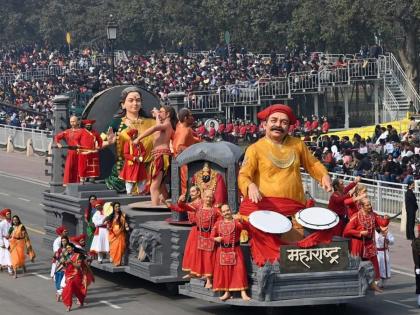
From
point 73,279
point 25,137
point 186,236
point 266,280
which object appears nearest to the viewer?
point 266,280

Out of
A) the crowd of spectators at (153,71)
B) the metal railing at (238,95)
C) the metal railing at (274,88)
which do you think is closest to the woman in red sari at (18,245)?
the crowd of spectators at (153,71)

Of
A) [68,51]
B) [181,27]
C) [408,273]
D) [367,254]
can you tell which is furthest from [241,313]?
[68,51]

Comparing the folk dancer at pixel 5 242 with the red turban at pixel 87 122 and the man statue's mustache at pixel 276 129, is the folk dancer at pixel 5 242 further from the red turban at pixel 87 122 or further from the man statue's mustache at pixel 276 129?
the man statue's mustache at pixel 276 129

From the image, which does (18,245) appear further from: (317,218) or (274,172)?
(317,218)

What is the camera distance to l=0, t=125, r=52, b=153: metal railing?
2027 inches

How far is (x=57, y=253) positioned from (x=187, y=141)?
9.73 ft

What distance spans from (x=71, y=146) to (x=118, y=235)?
10.4 feet

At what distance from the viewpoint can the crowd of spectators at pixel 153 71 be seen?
6072 cm

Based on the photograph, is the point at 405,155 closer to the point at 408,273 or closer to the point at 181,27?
the point at 408,273

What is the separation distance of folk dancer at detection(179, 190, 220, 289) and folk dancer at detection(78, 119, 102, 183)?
498 centimetres

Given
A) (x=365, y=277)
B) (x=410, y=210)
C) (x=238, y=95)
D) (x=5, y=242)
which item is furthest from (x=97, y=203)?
(x=238, y=95)

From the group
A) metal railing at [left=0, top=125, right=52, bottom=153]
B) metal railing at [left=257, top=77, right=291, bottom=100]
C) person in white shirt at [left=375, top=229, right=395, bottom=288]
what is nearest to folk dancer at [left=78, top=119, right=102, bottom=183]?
person in white shirt at [left=375, top=229, right=395, bottom=288]

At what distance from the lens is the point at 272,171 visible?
2094 centimetres

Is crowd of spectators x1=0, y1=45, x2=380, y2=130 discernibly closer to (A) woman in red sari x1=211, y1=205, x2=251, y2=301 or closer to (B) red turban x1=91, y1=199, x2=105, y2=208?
(B) red turban x1=91, y1=199, x2=105, y2=208
